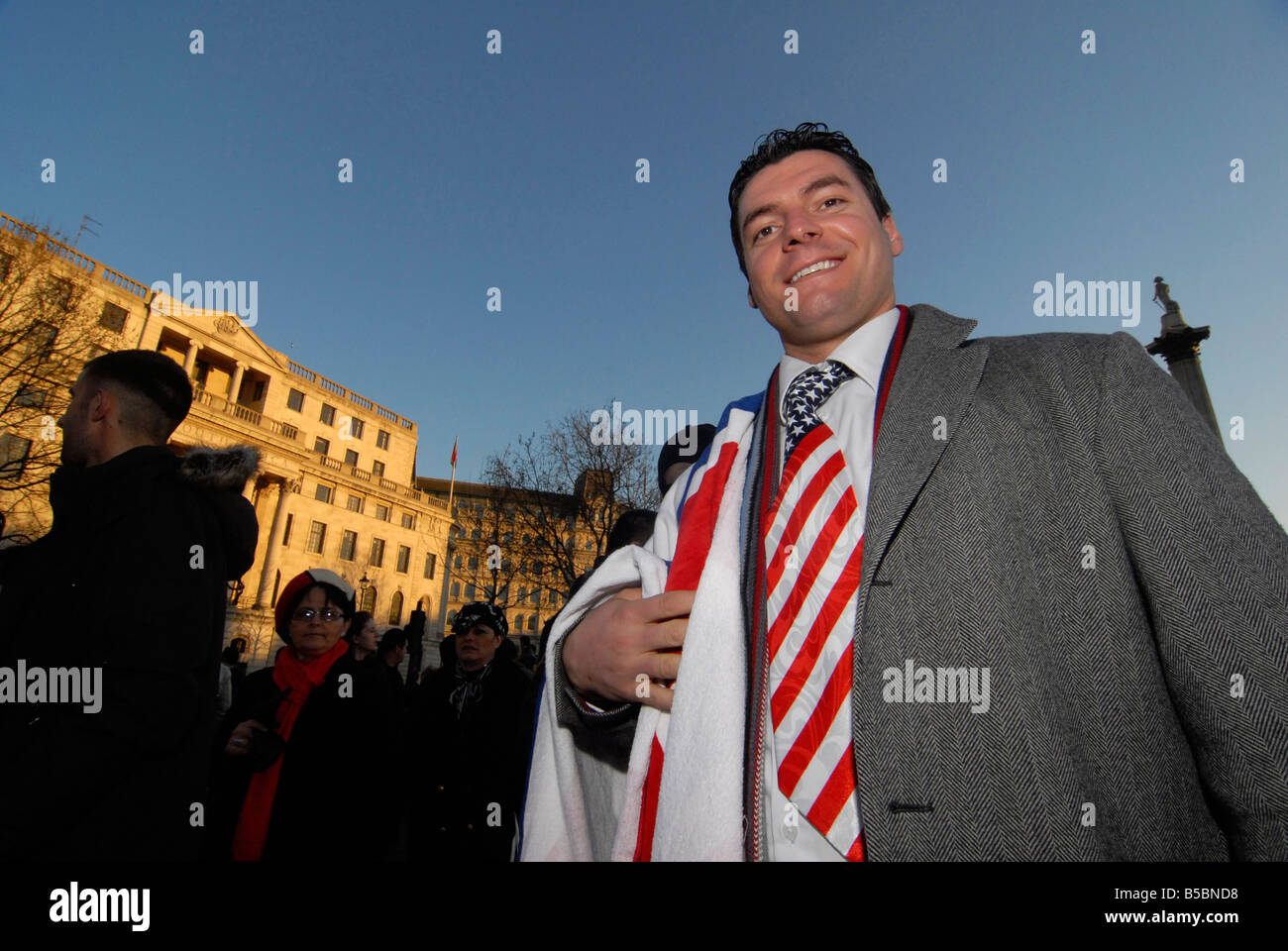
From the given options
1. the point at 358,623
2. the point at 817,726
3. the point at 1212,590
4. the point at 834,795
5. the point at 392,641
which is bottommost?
the point at 392,641

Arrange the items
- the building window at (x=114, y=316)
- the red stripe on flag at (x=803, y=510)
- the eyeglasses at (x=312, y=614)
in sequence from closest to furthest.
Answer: the red stripe on flag at (x=803, y=510), the eyeglasses at (x=312, y=614), the building window at (x=114, y=316)

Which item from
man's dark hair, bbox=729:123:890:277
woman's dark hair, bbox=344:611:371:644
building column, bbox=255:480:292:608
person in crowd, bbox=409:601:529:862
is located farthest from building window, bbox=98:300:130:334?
man's dark hair, bbox=729:123:890:277

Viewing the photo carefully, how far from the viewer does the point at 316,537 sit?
42406 mm

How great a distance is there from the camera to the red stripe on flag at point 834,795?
1143mm

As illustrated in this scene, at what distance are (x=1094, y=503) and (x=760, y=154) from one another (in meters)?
1.56

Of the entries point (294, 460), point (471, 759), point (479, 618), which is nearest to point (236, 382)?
point (294, 460)

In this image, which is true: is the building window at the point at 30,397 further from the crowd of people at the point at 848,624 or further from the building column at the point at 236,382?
the crowd of people at the point at 848,624

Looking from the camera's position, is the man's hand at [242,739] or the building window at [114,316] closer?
the man's hand at [242,739]

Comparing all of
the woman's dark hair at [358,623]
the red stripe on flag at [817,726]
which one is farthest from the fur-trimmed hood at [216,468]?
the woman's dark hair at [358,623]

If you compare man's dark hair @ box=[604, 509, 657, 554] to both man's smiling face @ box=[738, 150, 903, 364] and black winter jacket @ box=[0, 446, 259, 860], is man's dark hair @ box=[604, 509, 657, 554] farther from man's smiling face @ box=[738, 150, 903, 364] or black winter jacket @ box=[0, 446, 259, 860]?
man's smiling face @ box=[738, 150, 903, 364]

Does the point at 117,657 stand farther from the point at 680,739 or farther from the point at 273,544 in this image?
the point at 273,544

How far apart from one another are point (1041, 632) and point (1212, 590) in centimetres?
26

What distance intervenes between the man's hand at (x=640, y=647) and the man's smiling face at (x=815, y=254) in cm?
87

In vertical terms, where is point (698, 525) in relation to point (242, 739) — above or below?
above
